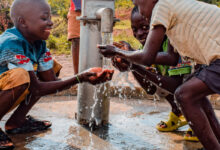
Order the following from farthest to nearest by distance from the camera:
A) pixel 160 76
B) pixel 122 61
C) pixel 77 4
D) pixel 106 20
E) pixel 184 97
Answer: pixel 77 4 → pixel 160 76 → pixel 122 61 → pixel 106 20 → pixel 184 97

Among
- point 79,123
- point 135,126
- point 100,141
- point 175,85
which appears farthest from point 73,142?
Answer: point 175,85

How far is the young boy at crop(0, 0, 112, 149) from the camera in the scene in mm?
2297

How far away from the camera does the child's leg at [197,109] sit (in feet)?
6.40

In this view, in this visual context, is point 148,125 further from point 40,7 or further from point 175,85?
point 40,7

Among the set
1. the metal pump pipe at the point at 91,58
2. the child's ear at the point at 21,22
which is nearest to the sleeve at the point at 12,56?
the child's ear at the point at 21,22

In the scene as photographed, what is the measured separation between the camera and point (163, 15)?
78.9 inches

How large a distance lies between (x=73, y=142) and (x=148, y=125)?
843 mm

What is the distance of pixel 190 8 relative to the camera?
6.69 ft

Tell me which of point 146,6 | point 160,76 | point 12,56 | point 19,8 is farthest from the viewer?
point 160,76

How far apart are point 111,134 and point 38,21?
1.16 metres

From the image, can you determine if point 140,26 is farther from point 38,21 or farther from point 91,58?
point 38,21

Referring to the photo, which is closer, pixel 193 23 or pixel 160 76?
pixel 193 23

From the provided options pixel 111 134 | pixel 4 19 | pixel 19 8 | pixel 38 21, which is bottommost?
pixel 111 134

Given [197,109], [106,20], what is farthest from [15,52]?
[197,109]
